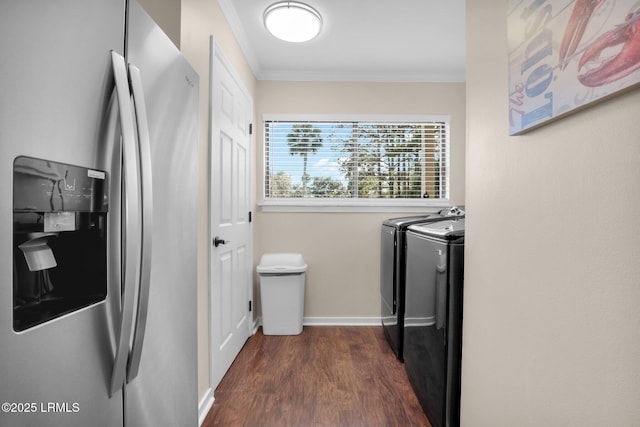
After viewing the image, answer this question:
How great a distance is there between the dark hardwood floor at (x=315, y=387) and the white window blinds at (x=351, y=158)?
56.8 inches

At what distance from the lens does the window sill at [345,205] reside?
10.6 ft

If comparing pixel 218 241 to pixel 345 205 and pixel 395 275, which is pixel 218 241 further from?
pixel 345 205

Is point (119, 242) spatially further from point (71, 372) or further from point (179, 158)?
point (179, 158)

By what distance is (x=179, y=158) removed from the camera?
1.07 meters

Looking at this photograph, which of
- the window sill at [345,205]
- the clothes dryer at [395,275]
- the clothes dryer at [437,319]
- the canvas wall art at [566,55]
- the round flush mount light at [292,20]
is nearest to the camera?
the canvas wall art at [566,55]

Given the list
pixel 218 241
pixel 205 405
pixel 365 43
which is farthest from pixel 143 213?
pixel 365 43

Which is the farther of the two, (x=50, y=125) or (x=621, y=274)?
(x=621, y=274)

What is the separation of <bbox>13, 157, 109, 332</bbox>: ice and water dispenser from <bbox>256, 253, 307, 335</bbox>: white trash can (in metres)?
2.25

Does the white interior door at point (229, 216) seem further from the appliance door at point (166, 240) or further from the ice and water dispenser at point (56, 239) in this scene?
the ice and water dispenser at point (56, 239)

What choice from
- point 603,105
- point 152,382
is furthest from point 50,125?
point 603,105

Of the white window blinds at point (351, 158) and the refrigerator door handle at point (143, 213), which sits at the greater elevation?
the white window blinds at point (351, 158)

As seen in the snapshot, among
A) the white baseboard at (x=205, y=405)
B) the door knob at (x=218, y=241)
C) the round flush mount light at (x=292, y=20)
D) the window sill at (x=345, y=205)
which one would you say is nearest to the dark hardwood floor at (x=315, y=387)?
the white baseboard at (x=205, y=405)

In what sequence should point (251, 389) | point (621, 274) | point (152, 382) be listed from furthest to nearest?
1. point (251, 389)
2. point (152, 382)
3. point (621, 274)

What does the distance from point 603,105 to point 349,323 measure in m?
2.89
